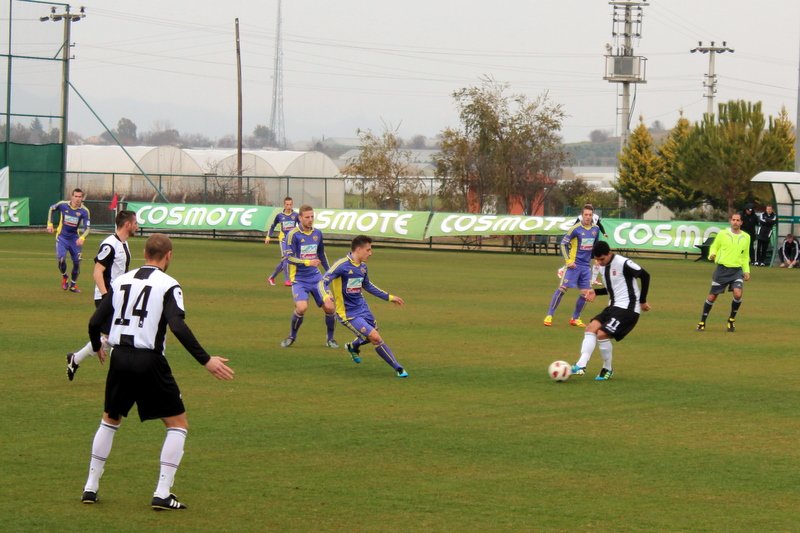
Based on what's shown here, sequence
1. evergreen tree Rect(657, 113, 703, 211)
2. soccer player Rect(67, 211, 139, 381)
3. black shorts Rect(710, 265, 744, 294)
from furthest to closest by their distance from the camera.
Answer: evergreen tree Rect(657, 113, 703, 211) < black shorts Rect(710, 265, 744, 294) < soccer player Rect(67, 211, 139, 381)

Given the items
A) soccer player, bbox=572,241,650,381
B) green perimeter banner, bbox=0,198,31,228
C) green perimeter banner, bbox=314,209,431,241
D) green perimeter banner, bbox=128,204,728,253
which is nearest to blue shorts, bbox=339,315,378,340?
soccer player, bbox=572,241,650,381

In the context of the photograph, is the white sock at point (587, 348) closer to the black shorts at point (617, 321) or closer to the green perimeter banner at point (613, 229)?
the black shorts at point (617, 321)

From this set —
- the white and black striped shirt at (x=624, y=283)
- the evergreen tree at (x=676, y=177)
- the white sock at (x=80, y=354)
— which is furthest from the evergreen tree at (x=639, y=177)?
the white sock at (x=80, y=354)

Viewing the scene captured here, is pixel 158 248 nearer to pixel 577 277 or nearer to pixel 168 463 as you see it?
pixel 168 463

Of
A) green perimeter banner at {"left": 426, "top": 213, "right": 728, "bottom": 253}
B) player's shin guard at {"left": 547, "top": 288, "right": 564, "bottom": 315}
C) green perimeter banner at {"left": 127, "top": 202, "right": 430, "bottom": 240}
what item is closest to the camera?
player's shin guard at {"left": 547, "top": 288, "right": 564, "bottom": 315}

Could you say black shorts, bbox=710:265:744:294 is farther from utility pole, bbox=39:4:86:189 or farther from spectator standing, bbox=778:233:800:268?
utility pole, bbox=39:4:86:189

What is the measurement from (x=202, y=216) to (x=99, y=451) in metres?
44.7

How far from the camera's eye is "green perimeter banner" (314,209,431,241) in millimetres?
48969

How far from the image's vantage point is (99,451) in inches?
332

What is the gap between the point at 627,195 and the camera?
82.2m

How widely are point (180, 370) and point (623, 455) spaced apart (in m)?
6.72

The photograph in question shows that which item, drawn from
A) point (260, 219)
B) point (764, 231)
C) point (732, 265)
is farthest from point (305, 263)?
point (260, 219)

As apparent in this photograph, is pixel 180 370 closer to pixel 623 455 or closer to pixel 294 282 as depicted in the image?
pixel 294 282

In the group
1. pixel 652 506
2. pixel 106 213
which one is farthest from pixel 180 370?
pixel 106 213
